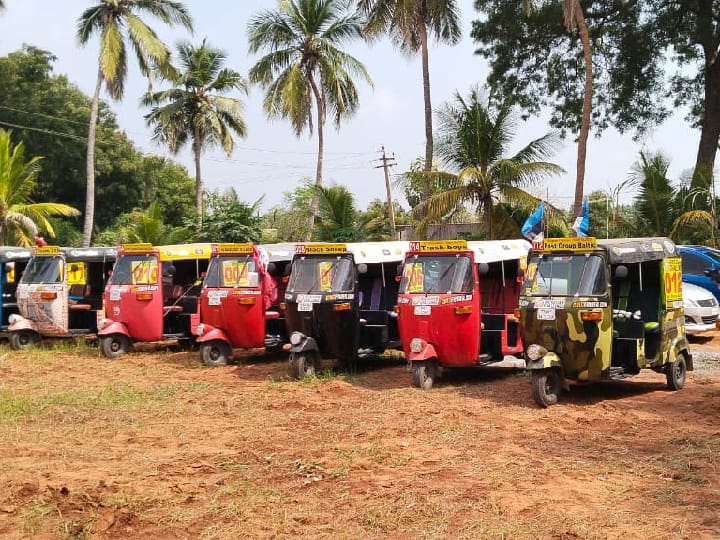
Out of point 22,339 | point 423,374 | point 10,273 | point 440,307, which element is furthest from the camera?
point 10,273

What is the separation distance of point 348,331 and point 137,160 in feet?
103

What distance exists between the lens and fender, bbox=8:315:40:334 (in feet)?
60.2

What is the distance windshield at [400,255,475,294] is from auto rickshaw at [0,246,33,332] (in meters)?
10.3

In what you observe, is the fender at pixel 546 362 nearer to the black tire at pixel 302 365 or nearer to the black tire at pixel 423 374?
the black tire at pixel 423 374

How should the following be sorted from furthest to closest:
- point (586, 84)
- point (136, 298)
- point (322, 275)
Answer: point (586, 84), point (136, 298), point (322, 275)

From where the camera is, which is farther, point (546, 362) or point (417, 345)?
point (417, 345)

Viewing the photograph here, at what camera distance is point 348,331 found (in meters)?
14.1

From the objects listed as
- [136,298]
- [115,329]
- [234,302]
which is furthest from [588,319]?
[115,329]

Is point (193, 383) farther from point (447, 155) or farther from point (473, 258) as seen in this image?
point (447, 155)

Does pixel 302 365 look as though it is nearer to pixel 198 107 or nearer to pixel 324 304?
pixel 324 304

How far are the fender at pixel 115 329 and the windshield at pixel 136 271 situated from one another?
2.73ft

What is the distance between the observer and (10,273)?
20422mm

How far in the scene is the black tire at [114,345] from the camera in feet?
57.0

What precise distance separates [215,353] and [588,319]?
7.61m
